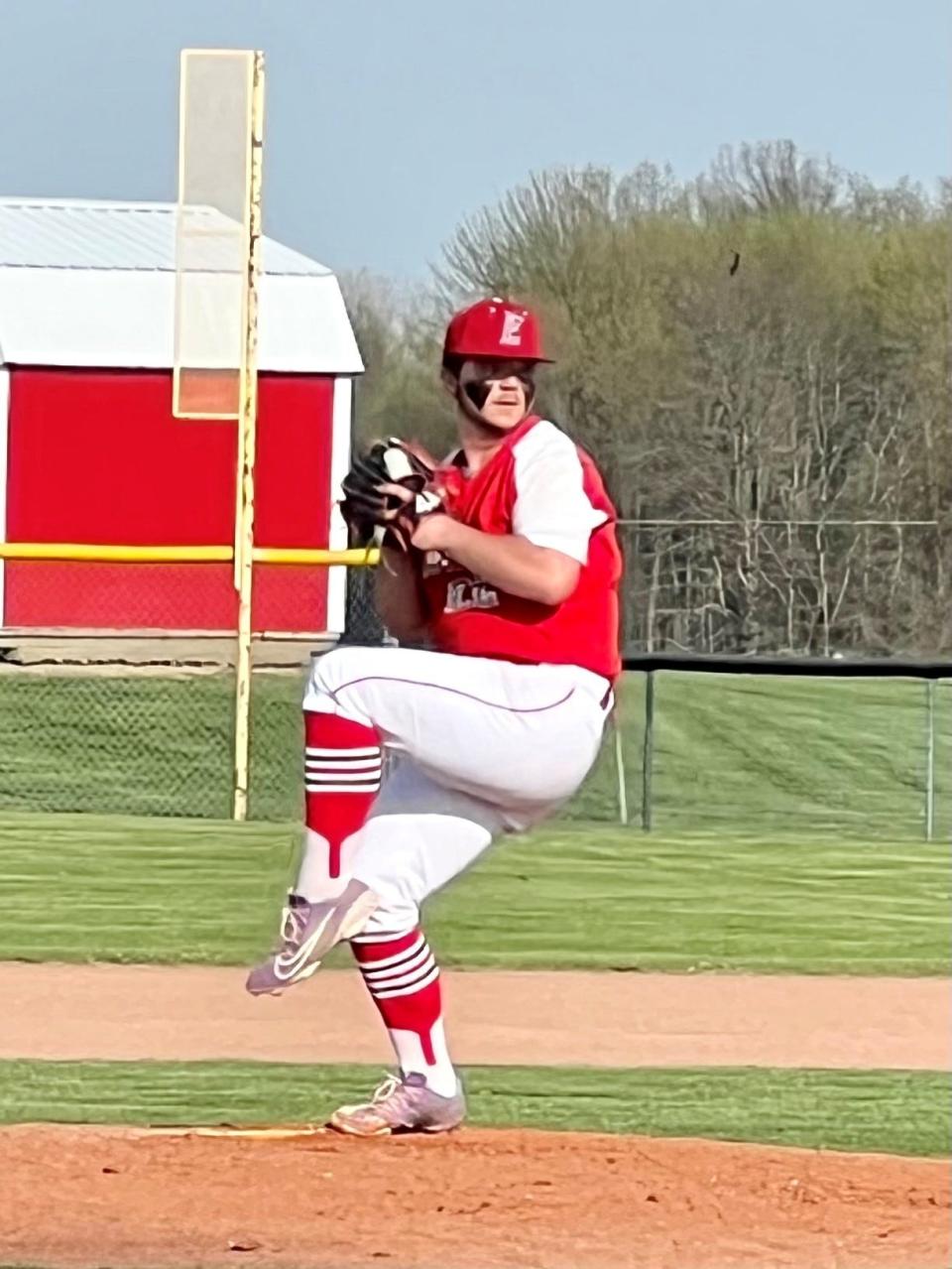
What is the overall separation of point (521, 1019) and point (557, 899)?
4.03m

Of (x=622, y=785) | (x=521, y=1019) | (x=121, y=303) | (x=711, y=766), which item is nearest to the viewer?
(x=521, y=1019)

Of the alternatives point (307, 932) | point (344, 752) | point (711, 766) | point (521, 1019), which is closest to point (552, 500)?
point (344, 752)

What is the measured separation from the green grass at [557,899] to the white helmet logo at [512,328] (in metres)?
4.60

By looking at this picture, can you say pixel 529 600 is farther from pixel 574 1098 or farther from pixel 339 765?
pixel 574 1098

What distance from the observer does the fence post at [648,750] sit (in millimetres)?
17125

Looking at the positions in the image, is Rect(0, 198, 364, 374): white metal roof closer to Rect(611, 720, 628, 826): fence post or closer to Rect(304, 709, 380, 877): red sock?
Rect(611, 720, 628, 826): fence post

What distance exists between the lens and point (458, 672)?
16.7ft

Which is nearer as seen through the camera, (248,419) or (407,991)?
(407,991)

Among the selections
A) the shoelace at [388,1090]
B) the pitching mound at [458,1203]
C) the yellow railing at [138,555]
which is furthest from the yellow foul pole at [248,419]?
the shoelace at [388,1090]

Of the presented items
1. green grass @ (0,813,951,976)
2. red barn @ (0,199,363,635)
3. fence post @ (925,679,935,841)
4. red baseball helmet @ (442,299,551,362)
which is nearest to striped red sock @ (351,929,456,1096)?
red baseball helmet @ (442,299,551,362)

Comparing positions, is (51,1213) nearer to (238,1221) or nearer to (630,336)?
(238,1221)

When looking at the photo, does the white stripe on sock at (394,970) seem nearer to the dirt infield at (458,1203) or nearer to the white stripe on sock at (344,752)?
the dirt infield at (458,1203)

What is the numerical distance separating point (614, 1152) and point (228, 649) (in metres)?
16.4

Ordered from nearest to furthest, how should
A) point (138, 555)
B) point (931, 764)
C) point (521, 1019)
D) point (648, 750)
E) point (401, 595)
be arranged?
point (401, 595)
point (521, 1019)
point (138, 555)
point (931, 764)
point (648, 750)
